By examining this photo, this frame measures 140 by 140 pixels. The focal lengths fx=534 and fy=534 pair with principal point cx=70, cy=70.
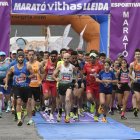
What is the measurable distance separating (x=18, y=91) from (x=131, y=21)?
6.43m

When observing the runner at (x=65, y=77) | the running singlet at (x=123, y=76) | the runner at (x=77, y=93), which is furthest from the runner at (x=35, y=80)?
the running singlet at (x=123, y=76)

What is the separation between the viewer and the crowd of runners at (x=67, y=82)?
1308 cm

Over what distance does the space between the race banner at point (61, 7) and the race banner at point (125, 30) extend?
0.52m

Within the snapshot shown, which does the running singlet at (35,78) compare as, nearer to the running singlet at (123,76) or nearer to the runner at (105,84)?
the runner at (105,84)

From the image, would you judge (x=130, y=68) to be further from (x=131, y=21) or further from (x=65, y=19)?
(x=65, y=19)

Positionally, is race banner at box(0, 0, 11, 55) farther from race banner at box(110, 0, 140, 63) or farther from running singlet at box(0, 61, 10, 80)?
race banner at box(110, 0, 140, 63)

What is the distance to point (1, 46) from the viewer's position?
17.5 meters

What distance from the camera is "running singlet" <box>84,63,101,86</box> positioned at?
14.6m

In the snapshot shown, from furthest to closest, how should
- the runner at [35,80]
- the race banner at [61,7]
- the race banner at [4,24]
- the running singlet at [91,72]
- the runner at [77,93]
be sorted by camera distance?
the race banner at [4,24], the race banner at [61,7], the runner at [77,93], the running singlet at [91,72], the runner at [35,80]

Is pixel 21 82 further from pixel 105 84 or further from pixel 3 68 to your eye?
pixel 3 68

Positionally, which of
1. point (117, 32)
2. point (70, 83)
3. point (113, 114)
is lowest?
point (113, 114)

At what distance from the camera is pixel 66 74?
13.6 metres

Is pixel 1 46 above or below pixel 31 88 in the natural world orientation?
above

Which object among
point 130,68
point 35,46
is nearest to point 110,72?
point 130,68
